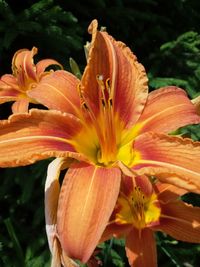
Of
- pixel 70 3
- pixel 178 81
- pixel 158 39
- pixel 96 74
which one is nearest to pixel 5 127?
pixel 96 74

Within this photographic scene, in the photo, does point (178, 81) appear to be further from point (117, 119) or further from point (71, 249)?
point (71, 249)

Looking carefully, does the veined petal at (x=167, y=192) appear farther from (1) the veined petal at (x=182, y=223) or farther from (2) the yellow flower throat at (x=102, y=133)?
(2) the yellow flower throat at (x=102, y=133)

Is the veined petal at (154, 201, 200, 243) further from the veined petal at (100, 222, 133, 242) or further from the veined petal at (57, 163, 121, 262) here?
the veined petal at (57, 163, 121, 262)

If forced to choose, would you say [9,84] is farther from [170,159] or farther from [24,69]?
[170,159]

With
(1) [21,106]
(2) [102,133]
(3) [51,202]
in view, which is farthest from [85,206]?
(1) [21,106]

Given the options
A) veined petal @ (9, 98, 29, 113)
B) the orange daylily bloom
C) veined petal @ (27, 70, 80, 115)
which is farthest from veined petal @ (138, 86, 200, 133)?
veined petal @ (9, 98, 29, 113)

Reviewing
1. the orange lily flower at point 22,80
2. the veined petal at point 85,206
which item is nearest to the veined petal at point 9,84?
the orange lily flower at point 22,80
